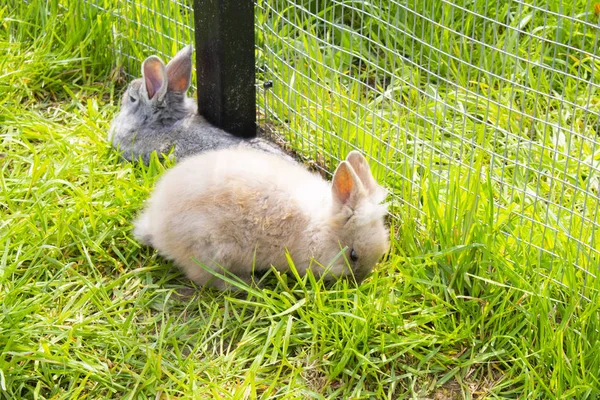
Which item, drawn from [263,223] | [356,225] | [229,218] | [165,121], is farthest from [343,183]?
[165,121]

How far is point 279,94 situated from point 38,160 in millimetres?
1121

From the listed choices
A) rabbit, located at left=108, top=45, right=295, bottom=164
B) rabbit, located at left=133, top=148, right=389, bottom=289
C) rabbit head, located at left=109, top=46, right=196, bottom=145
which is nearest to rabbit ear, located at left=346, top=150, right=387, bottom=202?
rabbit, located at left=133, top=148, right=389, bottom=289

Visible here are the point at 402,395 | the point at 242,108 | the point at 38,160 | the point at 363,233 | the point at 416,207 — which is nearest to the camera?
the point at 402,395

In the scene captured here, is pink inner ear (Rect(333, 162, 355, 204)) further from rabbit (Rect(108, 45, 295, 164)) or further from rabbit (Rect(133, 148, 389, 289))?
rabbit (Rect(108, 45, 295, 164))

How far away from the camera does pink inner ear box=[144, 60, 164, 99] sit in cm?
416

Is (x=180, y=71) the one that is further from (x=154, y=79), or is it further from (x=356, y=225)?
(x=356, y=225)

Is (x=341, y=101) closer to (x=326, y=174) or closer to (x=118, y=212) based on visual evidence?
(x=326, y=174)

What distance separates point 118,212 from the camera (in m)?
3.63

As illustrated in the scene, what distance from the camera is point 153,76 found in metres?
4.21

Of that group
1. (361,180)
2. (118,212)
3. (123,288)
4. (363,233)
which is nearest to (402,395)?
(363,233)

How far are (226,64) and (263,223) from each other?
3.21 feet

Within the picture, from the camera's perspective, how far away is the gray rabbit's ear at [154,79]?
4148 mm

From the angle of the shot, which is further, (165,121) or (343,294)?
(165,121)

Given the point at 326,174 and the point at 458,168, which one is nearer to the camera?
the point at 458,168
